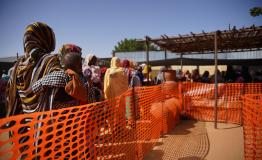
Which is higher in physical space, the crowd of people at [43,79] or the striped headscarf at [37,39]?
the striped headscarf at [37,39]

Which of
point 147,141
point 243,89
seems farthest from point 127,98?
point 243,89

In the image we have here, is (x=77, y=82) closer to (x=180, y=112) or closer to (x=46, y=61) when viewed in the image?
(x=46, y=61)

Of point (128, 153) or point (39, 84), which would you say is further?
point (128, 153)

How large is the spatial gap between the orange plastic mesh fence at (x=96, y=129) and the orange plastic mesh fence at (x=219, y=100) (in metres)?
1.47

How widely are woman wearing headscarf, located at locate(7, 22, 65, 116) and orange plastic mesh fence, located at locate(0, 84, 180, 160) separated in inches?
7.6

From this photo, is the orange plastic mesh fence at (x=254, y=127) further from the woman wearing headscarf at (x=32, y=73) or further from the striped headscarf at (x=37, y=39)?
the striped headscarf at (x=37, y=39)

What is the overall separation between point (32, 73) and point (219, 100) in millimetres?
6303

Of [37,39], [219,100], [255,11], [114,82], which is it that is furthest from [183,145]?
[255,11]

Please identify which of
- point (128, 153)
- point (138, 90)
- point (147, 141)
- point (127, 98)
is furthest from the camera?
point (147, 141)

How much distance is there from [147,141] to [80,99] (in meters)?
2.54

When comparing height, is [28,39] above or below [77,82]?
above

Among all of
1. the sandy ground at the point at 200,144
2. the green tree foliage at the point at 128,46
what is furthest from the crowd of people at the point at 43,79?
the green tree foliage at the point at 128,46

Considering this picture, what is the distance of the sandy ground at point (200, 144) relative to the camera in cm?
406

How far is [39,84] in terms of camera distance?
216 centimetres
